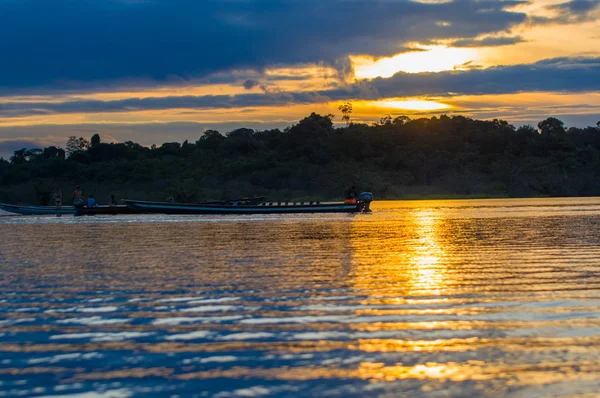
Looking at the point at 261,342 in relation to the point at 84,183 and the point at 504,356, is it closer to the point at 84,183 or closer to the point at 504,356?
the point at 504,356

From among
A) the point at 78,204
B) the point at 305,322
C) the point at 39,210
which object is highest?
the point at 78,204

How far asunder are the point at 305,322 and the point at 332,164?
294 feet

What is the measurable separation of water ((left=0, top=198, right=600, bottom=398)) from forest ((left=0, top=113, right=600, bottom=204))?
5302 cm

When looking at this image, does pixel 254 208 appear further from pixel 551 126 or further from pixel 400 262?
pixel 551 126

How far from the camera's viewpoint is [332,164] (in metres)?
101

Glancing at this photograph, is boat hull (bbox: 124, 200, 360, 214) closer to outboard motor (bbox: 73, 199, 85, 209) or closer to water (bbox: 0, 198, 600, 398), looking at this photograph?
outboard motor (bbox: 73, 199, 85, 209)

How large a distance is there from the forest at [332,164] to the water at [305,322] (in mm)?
53018

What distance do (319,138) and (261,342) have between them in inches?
4125

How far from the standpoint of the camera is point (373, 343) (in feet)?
34.5

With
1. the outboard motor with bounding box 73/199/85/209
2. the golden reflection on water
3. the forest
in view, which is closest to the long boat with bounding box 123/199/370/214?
the outboard motor with bounding box 73/199/85/209

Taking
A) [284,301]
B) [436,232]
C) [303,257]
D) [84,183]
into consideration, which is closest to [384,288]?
[284,301]

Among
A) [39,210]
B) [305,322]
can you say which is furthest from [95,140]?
[305,322]

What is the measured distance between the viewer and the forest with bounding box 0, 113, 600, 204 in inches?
3472

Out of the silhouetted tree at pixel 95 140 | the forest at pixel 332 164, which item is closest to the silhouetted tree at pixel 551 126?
the forest at pixel 332 164
